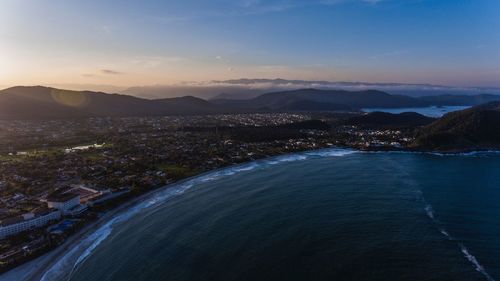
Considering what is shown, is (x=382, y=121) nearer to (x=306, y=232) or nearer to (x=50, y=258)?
(x=306, y=232)

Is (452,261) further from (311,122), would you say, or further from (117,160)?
(311,122)

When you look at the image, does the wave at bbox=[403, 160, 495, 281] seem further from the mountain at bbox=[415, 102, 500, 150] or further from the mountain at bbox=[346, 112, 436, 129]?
the mountain at bbox=[346, 112, 436, 129]

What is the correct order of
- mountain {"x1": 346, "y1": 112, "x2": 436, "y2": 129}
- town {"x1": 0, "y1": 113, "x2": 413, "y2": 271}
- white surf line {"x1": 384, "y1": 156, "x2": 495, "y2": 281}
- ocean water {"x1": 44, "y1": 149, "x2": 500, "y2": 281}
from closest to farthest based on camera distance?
white surf line {"x1": 384, "y1": 156, "x2": 495, "y2": 281} → ocean water {"x1": 44, "y1": 149, "x2": 500, "y2": 281} → town {"x1": 0, "y1": 113, "x2": 413, "y2": 271} → mountain {"x1": 346, "y1": 112, "x2": 436, "y2": 129}

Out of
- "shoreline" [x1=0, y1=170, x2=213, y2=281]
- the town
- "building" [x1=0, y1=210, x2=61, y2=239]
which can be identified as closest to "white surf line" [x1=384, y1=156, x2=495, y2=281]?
"shoreline" [x1=0, y1=170, x2=213, y2=281]

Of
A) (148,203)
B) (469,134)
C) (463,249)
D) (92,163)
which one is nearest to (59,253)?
(148,203)

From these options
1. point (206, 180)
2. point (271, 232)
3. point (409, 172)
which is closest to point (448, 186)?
point (409, 172)

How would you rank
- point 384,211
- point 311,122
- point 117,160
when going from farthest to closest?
point 311,122 < point 117,160 < point 384,211
